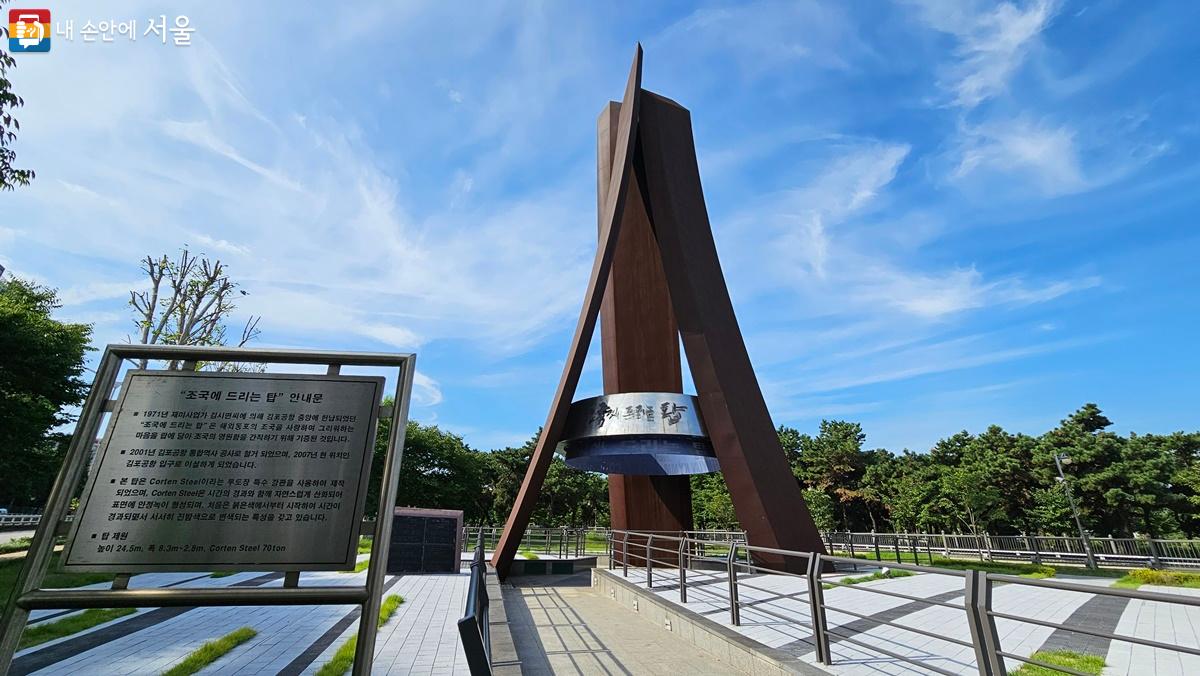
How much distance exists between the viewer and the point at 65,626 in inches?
213

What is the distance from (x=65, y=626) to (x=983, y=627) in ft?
→ 25.9

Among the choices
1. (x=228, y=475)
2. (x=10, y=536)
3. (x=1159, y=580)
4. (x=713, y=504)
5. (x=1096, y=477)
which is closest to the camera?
(x=228, y=475)

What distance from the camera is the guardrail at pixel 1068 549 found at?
15891mm

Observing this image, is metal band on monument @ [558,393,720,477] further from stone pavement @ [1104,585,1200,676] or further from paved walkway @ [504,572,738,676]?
stone pavement @ [1104,585,1200,676]

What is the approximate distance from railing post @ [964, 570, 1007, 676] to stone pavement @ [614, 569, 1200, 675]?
0.37 feet

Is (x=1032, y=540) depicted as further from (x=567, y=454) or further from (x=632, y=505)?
(x=567, y=454)

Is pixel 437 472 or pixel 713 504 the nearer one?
pixel 713 504

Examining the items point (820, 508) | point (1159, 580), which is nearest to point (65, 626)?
point (1159, 580)

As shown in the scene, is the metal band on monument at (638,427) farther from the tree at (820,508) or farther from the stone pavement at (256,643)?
the tree at (820,508)

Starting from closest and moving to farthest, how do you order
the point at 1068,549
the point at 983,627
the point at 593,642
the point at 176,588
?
the point at 176,588
the point at 983,627
the point at 593,642
the point at 1068,549

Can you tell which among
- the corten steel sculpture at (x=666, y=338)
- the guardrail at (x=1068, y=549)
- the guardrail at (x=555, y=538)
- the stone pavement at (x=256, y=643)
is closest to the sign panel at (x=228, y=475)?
the stone pavement at (x=256, y=643)

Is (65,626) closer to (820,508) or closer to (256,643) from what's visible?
(256,643)

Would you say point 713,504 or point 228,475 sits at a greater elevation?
point 713,504

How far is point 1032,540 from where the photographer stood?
20.3m
